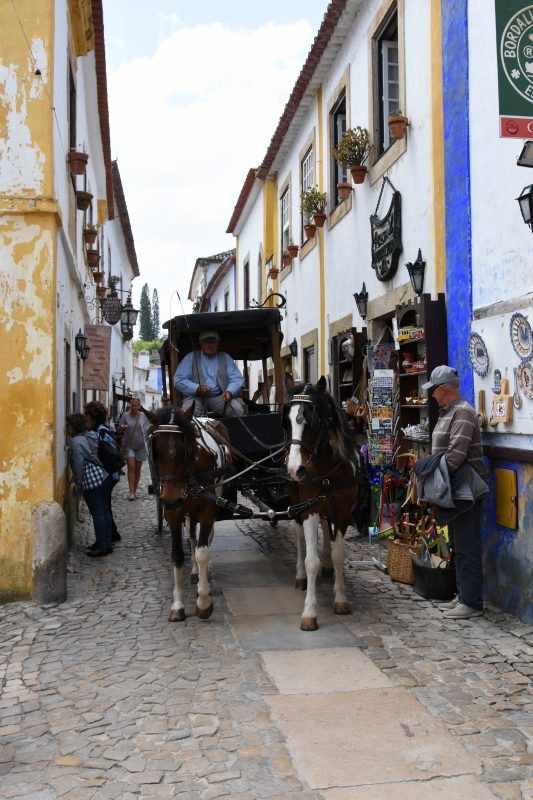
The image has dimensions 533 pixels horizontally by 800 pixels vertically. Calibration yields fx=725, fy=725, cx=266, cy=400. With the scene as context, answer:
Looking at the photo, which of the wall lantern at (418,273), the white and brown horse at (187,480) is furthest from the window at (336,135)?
the white and brown horse at (187,480)

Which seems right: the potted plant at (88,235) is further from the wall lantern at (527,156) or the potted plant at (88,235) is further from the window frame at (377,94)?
the wall lantern at (527,156)

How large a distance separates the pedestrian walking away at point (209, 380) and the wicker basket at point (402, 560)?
6.63ft

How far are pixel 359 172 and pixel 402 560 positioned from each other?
202 inches

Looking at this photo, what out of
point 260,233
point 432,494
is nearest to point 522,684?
point 432,494

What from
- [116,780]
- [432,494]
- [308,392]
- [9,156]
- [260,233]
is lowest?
[116,780]

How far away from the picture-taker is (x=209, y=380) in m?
7.56

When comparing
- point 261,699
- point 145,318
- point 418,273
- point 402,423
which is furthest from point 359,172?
point 145,318

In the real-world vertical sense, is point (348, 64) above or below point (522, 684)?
above

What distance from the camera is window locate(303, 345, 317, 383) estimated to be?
13.1m

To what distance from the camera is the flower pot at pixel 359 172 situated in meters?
9.30

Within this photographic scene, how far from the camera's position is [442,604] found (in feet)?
19.7

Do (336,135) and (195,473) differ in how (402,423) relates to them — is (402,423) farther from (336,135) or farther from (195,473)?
(336,135)

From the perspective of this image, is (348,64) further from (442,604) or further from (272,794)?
(272,794)

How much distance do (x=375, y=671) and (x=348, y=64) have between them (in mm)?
8658
